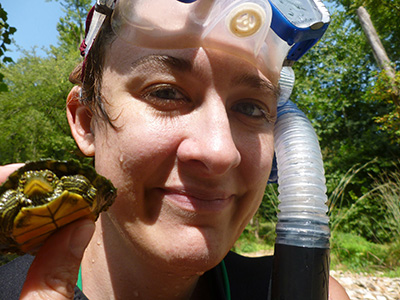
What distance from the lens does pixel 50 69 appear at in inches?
445

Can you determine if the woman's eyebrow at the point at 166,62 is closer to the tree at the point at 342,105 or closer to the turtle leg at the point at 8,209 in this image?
the turtle leg at the point at 8,209

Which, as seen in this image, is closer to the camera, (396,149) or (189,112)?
(189,112)

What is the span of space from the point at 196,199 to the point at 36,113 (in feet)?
36.6

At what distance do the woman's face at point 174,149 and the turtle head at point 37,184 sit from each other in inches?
8.8

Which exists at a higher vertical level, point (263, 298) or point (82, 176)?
point (82, 176)

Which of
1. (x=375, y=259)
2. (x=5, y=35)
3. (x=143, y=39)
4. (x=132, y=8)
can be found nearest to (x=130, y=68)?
(x=143, y=39)

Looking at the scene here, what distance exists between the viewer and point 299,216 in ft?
3.64

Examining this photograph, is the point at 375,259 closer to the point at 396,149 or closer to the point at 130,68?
the point at 396,149

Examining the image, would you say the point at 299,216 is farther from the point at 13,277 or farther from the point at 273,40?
the point at 13,277

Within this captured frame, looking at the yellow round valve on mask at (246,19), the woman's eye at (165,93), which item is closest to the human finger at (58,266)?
the woman's eye at (165,93)

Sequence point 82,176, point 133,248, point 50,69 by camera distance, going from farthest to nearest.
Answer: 1. point 50,69
2. point 133,248
3. point 82,176

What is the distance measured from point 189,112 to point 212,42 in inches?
9.3

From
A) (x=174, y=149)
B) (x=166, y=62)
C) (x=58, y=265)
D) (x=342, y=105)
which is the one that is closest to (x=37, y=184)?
(x=58, y=265)

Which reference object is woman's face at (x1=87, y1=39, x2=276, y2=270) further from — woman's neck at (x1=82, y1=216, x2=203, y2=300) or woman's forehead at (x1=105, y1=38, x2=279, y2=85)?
woman's neck at (x1=82, y1=216, x2=203, y2=300)
